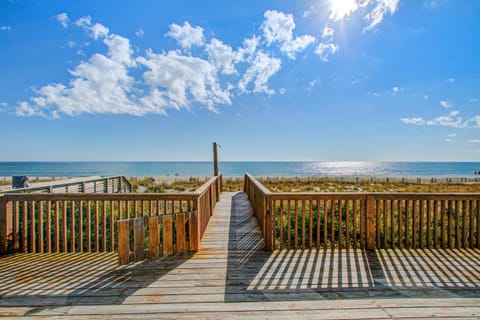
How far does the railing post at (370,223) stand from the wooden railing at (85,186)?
23.7 feet

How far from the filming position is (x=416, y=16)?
7289mm

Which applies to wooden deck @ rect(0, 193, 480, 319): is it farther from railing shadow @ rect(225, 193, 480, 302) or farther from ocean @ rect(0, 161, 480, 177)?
ocean @ rect(0, 161, 480, 177)

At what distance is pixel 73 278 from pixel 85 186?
5.99 m

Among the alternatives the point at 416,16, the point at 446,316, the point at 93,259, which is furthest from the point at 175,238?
the point at 416,16

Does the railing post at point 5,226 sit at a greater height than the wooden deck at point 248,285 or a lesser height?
greater

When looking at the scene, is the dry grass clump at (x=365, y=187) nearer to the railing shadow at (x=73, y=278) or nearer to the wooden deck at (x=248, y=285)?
the wooden deck at (x=248, y=285)

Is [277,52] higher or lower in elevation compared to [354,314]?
higher

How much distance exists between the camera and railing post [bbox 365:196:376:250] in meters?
3.53

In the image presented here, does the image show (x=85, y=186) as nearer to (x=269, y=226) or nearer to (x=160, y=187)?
(x=160, y=187)

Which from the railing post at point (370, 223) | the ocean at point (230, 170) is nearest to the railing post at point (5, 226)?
the railing post at point (370, 223)

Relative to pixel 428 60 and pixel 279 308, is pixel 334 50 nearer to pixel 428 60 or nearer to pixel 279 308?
pixel 428 60

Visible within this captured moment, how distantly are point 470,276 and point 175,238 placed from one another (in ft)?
13.2

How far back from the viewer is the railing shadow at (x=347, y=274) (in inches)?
90.2

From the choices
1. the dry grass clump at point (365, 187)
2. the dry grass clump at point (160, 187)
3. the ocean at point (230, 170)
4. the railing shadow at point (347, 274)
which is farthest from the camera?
the ocean at point (230, 170)
